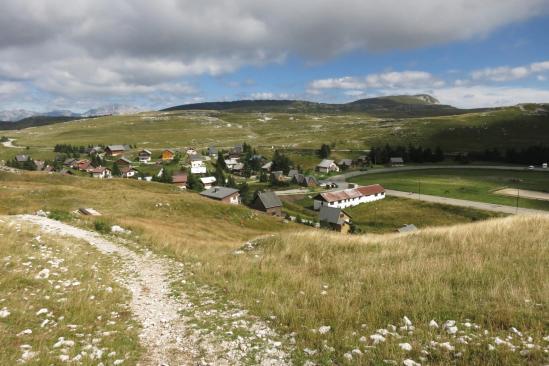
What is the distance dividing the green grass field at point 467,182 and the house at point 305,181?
56.8 ft

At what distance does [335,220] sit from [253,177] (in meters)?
79.4

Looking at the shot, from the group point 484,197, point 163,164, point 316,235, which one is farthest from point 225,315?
point 163,164

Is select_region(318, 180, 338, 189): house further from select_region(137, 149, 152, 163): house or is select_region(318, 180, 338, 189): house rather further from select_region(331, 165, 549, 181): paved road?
select_region(137, 149, 152, 163): house

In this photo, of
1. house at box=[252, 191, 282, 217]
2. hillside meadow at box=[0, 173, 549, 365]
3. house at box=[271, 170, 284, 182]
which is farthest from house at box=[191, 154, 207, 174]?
hillside meadow at box=[0, 173, 549, 365]

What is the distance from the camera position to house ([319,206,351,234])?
83312 mm

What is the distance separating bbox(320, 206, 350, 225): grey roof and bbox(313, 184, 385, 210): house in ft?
50.8

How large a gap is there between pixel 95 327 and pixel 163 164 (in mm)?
167554

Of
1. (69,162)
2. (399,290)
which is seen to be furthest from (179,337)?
(69,162)

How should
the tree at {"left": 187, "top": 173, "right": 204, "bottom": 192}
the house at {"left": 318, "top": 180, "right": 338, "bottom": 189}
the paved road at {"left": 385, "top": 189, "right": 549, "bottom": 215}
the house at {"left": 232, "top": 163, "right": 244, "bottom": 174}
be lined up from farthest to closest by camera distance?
the house at {"left": 232, "top": 163, "right": 244, "bottom": 174}
the house at {"left": 318, "top": 180, "right": 338, "bottom": 189}
the tree at {"left": 187, "top": 173, "right": 204, "bottom": 192}
the paved road at {"left": 385, "top": 189, "right": 549, "bottom": 215}

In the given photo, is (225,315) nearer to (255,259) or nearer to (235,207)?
(255,259)

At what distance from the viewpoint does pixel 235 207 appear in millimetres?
66062

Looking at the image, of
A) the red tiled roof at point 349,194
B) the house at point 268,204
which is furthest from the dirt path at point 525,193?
the house at point 268,204

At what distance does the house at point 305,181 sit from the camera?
454ft

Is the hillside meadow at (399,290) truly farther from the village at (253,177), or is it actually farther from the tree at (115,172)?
the tree at (115,172)
